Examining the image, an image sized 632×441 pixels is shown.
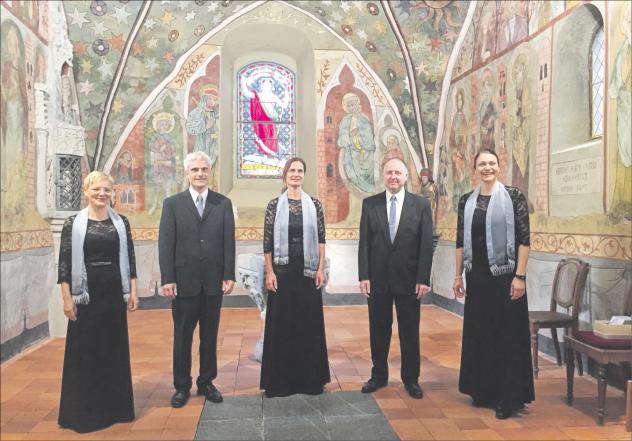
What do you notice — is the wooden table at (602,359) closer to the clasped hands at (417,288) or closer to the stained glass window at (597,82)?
the clasped hands at (417,288)

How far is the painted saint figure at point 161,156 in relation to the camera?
8875 mm

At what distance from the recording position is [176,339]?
158 inches

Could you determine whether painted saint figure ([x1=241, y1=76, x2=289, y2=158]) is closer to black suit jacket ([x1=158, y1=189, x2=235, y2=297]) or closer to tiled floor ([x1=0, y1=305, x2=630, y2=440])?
tiled floor ([x1=0, y1=305, x2=630, y2=440])

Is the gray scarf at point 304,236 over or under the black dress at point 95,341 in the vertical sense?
over

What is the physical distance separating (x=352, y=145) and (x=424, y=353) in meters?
4.44

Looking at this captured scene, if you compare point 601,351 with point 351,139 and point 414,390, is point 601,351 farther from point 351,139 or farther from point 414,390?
point 351,139

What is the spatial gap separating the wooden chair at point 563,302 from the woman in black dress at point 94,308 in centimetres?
345

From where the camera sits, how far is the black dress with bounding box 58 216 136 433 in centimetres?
351

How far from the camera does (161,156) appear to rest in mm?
8906

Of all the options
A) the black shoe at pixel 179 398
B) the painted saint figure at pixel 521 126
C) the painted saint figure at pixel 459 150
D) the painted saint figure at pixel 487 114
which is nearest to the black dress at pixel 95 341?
the black shoe at pixel 179 398

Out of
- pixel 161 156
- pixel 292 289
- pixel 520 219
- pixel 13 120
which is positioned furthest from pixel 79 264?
pixel 161 156

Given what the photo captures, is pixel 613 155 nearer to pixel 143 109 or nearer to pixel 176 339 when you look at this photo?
pixel 176 339

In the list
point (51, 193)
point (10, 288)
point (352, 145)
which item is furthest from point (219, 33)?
point (10, 288)

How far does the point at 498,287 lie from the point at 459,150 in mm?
4947
